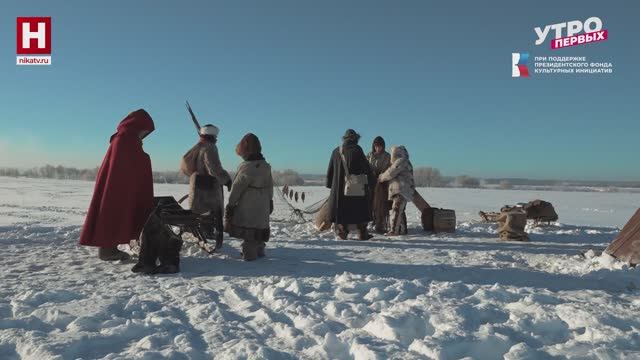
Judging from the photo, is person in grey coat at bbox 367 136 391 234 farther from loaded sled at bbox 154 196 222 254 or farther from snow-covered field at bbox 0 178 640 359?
loaded sled at bbox 154 196 222 254

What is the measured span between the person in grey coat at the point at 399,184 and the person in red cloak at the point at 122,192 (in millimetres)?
4732

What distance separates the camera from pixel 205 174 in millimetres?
6562

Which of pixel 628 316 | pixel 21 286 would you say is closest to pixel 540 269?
pixel 628 316

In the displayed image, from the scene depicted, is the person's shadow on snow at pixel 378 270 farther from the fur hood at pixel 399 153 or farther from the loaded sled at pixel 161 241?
the fur hood at pixel 399 153

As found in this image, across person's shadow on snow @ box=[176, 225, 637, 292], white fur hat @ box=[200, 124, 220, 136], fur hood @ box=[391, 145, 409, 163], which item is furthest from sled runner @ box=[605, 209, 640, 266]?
white fur hat @ box=[200, 124, 220, 136]

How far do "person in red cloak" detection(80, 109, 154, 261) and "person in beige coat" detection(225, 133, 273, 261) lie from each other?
3.47 feet

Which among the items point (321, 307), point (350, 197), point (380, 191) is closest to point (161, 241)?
point (321, 307)

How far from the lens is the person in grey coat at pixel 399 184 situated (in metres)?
8.69

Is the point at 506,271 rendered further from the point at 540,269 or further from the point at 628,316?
the point at 628,316

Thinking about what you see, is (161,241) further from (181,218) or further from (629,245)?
(629,245)

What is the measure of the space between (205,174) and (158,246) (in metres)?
1.59

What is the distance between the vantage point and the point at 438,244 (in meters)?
7.76

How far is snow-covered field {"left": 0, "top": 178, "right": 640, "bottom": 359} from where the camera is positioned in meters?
2.96

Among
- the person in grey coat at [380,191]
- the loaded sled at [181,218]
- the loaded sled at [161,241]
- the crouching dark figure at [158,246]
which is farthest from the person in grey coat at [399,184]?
the crouching dark figure at [158,246]
